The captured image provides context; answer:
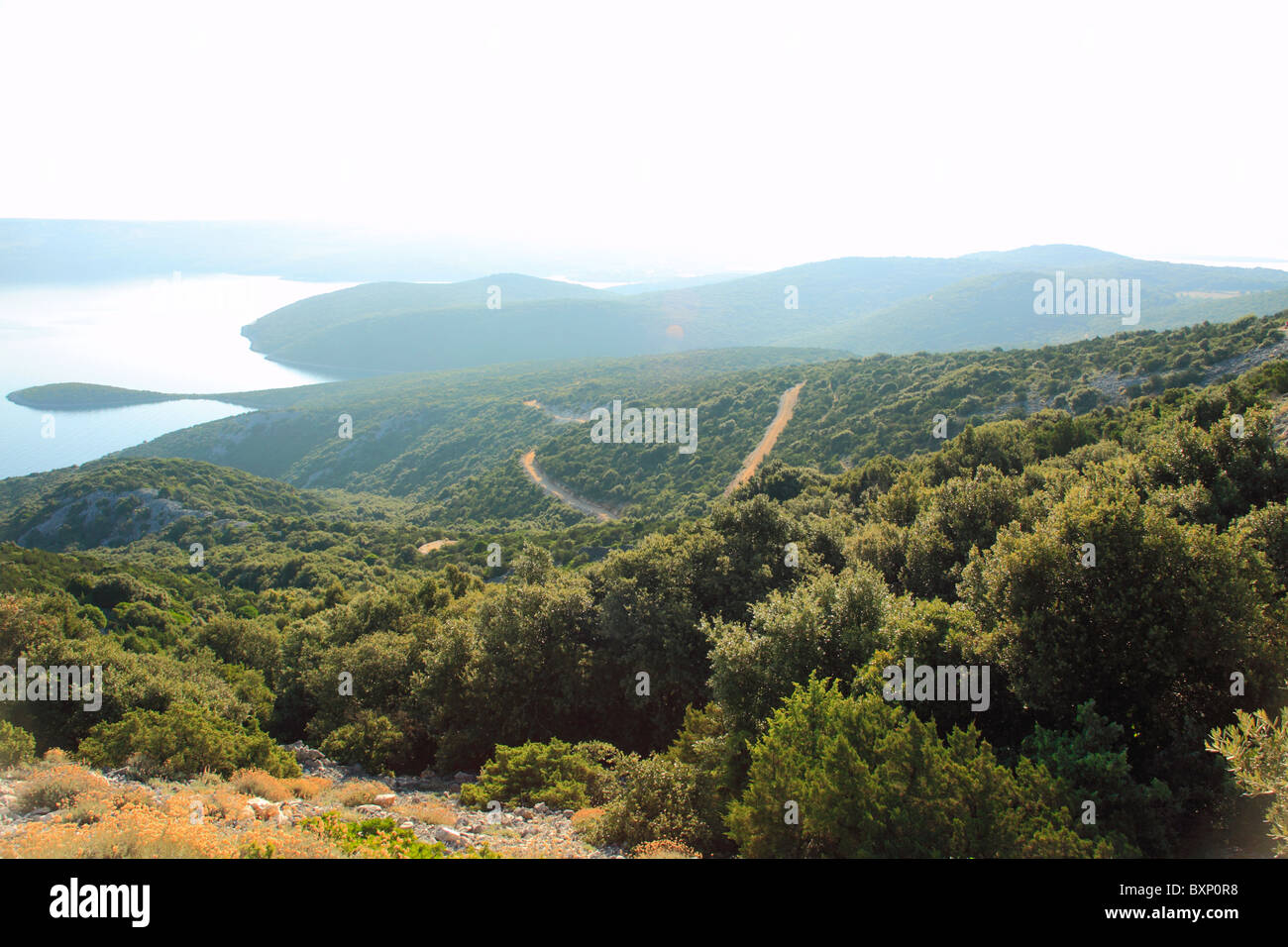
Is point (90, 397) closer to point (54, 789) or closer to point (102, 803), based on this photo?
point (54, 789)

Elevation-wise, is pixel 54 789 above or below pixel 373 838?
above

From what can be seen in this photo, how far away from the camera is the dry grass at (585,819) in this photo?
12.7 m

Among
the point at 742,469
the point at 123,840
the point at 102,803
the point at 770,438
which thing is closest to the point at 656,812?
the point at 123,840

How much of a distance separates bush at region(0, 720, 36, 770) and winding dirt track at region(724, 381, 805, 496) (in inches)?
1730

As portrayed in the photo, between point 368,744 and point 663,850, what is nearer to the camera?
point 663,850

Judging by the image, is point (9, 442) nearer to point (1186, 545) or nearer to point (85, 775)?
point (85, 775)

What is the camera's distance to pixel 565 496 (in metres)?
72.5

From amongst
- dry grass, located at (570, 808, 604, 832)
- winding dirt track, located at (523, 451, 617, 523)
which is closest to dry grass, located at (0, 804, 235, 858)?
dry grass, located at (570, 808, 604, 832)

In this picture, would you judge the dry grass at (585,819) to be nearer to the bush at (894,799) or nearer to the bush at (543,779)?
the bush at (543,779)

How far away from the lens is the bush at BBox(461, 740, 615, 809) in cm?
1486

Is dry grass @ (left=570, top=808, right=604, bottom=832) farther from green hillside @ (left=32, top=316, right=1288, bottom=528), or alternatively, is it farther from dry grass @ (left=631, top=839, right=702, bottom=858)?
green hillside @ (left=32, top=316, right=1288, bottom=528)

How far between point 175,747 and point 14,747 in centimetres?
289
